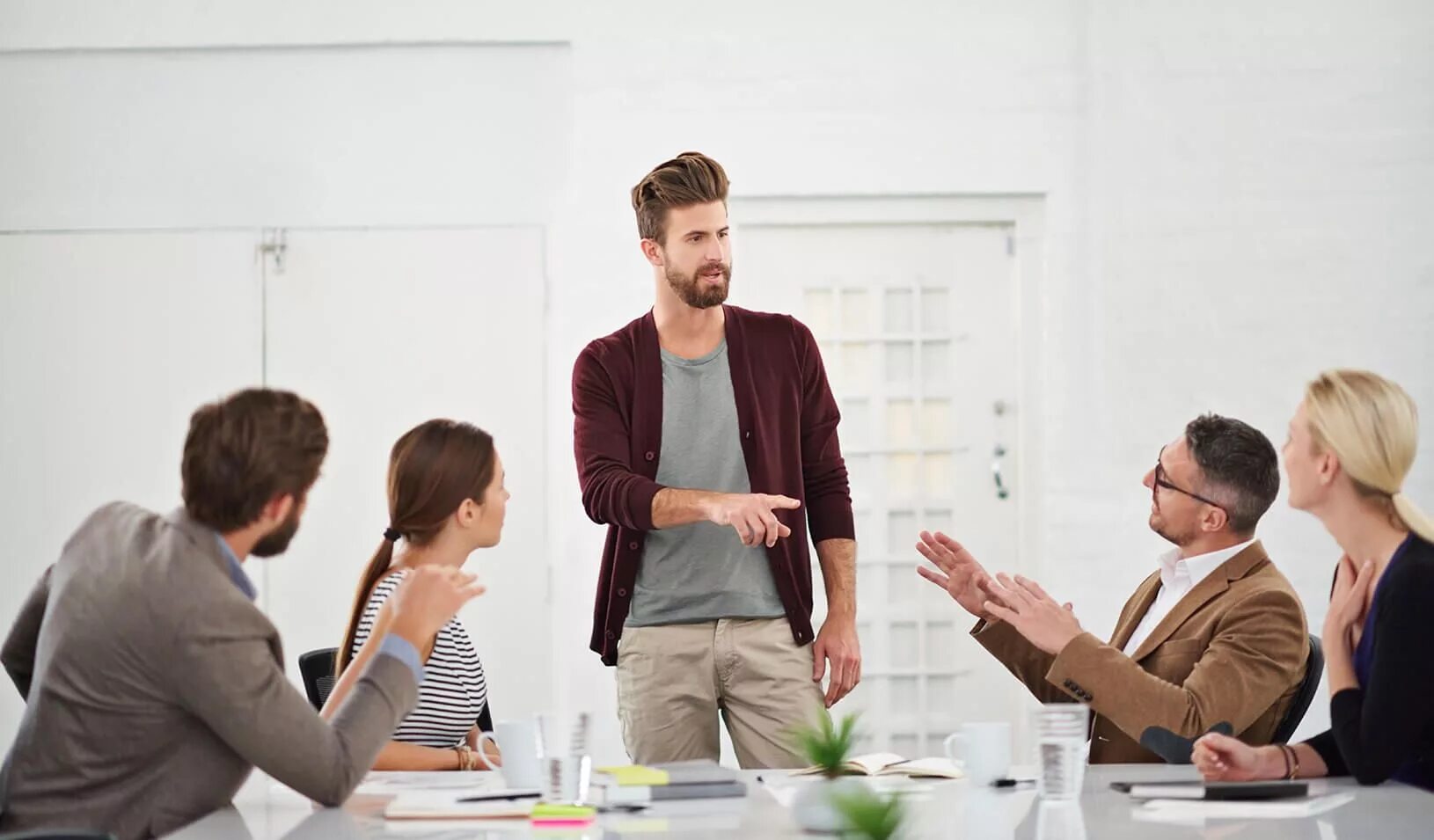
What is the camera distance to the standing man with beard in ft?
10.2

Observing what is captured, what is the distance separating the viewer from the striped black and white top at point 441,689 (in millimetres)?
2652

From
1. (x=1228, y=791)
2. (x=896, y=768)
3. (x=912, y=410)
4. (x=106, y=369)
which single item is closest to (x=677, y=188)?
(x=896, y=768)

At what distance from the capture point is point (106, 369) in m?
5.47

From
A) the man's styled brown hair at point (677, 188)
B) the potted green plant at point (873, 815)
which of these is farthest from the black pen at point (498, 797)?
the man's styled brown hair at point (677, 188)

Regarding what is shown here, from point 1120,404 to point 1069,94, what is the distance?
3.58ft

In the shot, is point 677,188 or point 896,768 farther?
point 677,188

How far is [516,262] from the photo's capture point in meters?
5.46

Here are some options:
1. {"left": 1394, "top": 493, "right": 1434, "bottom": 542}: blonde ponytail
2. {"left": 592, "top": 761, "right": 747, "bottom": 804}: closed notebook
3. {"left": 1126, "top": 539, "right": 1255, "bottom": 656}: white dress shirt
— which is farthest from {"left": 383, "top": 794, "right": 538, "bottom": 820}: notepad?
{"left": 1394, "top": 493, "right": 1434, "bottom": 542}: blonde ponytail

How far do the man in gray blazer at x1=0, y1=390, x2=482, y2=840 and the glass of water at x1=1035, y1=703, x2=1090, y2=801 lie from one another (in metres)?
0.89

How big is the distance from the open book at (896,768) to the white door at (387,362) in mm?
3132

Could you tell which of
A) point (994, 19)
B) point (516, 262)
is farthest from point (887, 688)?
point (994, 19)

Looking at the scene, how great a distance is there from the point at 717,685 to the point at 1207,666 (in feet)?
3.28

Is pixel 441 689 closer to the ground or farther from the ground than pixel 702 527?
closer to the ground

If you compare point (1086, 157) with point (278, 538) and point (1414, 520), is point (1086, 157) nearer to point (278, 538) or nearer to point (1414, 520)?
point (1414, 520)
